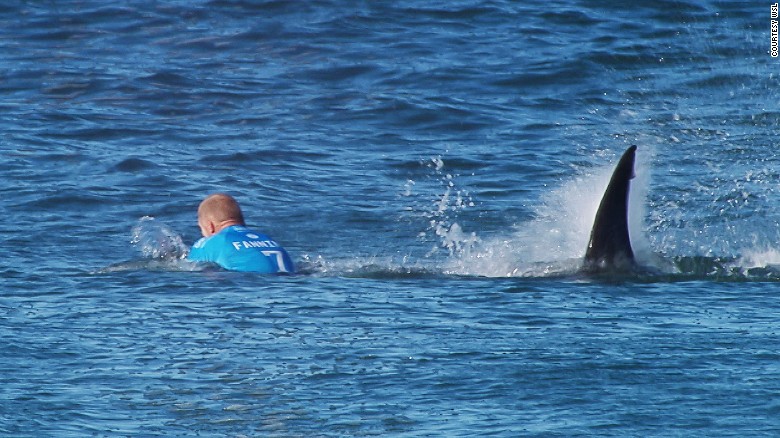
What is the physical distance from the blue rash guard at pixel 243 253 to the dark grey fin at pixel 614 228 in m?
2.42

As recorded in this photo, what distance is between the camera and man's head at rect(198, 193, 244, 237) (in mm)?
11531

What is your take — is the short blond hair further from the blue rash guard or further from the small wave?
the small wave

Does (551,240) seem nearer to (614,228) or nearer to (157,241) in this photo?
(614,228)

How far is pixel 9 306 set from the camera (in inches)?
392

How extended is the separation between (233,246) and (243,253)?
0.33ft

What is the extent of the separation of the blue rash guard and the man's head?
0.20m

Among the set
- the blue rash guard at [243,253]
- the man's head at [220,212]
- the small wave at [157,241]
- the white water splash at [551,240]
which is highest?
the man's head at [220,212]

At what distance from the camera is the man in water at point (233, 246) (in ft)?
36.4

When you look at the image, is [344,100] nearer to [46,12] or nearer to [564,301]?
[46,12]

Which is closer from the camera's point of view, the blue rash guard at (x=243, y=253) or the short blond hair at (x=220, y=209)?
the blue rash guard at (x=243, y=253)
